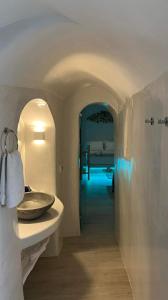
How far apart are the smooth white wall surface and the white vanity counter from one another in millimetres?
735

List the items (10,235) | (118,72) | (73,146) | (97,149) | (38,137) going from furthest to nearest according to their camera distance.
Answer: (97,149), (73,146), (38,137), (118,72), (10,235)

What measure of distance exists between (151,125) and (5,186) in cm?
97

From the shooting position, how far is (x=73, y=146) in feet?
13.3

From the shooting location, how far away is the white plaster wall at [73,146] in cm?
394

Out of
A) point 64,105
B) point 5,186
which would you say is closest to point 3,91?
point 5,186

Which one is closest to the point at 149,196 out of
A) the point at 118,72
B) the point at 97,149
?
the point at 118,72

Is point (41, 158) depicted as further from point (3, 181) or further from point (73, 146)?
point (3, 181)

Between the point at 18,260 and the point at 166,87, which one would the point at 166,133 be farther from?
the point at 18,260

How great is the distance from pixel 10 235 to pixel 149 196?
3.14ft

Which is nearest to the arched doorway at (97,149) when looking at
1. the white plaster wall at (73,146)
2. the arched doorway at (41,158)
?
the white plaster wall at (73,146)

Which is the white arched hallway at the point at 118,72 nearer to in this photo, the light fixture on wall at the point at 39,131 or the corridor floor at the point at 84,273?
the corridor floor at the point at 84,273

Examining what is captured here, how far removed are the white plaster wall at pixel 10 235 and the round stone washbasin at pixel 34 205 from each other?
1.44 ft

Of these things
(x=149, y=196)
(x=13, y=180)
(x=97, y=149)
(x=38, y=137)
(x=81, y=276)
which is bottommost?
(x=81, y=276)

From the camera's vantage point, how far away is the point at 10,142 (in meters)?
1.85
